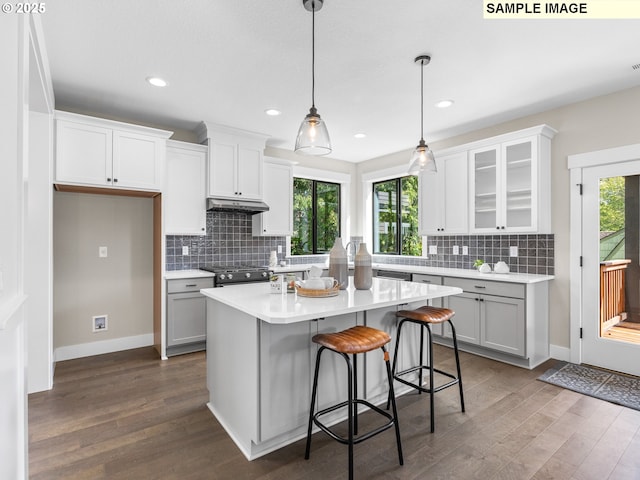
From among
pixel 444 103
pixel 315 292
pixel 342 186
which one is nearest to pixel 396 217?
pixel 342 186

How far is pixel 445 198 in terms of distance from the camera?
4383 mm

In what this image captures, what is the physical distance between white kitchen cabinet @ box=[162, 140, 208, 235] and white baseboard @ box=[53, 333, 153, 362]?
1306mm

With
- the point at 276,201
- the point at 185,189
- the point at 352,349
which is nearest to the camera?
the point at 352,349

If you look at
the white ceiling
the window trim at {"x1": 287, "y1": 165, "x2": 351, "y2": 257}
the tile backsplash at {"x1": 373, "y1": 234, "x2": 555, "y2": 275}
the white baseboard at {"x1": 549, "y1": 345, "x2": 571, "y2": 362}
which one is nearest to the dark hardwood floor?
the white baseboard at {"x1": 549, "y1": 345, "x2": 571, "y2": 362}

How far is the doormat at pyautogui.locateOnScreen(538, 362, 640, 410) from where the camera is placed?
2699 millimetres

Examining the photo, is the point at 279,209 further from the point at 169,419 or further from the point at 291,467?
the point at 291,467

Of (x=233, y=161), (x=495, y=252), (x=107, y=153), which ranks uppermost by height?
(x=233, y=161)

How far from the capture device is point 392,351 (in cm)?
270

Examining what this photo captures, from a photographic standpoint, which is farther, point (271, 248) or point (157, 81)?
point (271, 248)

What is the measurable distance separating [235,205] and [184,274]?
39.2 inches

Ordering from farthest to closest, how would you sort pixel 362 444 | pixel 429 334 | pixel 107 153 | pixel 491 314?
pixel 491 314 < pixel 107 153 < pixel 429 334 < pixel 362 444

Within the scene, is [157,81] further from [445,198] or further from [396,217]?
[396,217]

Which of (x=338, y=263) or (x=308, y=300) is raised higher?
(x=338, y=263)

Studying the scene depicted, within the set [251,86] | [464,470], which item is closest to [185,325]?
[251,86]
